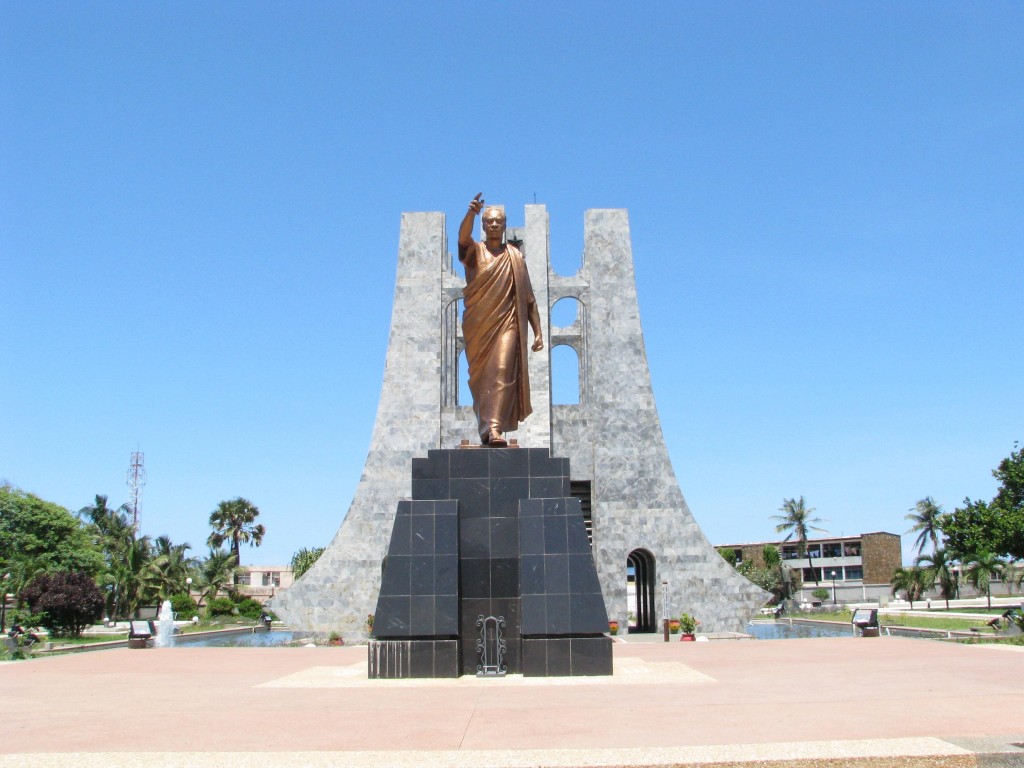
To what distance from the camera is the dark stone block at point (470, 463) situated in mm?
11586

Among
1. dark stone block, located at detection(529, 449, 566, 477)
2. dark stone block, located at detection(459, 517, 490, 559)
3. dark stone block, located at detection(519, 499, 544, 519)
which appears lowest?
dark stone block, located at detection(459, 517, 490, 559)

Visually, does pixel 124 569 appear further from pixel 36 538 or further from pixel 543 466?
pixel 543 466

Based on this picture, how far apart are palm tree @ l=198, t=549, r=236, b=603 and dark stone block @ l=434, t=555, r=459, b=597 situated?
40152mm

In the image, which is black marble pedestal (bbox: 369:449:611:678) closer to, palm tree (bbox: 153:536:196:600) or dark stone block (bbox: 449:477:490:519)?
dark stone block (bbox: 449:477:490:519)

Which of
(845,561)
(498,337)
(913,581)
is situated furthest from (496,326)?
(845,561)

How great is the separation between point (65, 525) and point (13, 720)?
1266 inches

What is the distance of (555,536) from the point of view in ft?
36.3

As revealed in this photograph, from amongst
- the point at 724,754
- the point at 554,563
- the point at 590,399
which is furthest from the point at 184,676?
the point at 590,399

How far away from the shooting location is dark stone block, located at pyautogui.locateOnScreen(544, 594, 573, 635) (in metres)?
10.7

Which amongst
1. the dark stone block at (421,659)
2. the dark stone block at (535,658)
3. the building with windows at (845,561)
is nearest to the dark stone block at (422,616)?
the dark stone block at (421,659)

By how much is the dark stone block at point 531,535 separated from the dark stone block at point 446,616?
39.3 inches

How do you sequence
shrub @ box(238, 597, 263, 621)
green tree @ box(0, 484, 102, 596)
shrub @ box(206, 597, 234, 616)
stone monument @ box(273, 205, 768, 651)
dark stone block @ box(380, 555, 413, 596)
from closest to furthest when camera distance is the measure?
dark stone block @ box(380, 555, 413, 596) < stone monument @ box(273, 205, 768, 651) < green tree @ box(0, 484, 102, 596) < shrub @ box(206, 597, 234, 616) < shrub @ box(238, 597, 263, 621)

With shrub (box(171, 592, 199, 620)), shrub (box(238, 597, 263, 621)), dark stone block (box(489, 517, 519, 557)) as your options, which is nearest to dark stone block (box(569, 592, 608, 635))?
dark stone block (box(489, 517, 519, 557))

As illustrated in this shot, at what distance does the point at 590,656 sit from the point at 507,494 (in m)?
2.14
